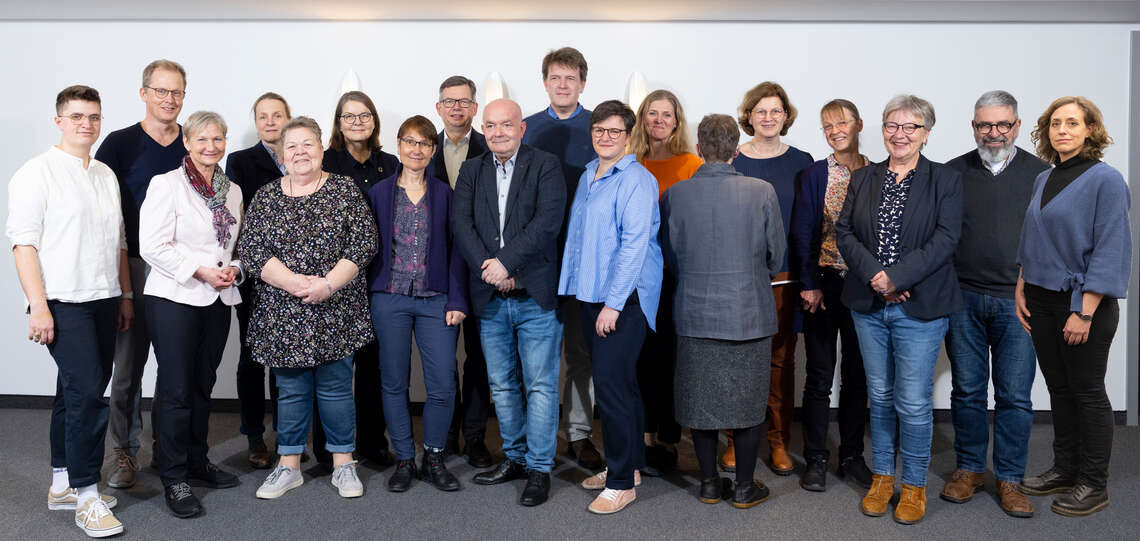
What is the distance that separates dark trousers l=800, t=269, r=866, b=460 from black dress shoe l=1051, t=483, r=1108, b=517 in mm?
786

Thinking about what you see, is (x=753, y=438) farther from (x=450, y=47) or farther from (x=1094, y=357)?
(x=450, y=47)

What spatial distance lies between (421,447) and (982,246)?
2.84 m

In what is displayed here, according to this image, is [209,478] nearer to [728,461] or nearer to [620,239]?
[620,239]

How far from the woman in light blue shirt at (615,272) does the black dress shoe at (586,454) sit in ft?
1.56

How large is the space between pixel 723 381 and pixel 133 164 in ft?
8.91

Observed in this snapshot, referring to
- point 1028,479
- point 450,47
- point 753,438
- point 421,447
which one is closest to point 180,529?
point 421,447

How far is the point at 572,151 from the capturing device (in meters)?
3.60

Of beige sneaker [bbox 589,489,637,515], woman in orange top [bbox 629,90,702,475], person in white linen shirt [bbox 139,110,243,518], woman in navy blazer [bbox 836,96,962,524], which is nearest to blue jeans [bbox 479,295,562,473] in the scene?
beige sneaker [bbox 589,489,637,515]

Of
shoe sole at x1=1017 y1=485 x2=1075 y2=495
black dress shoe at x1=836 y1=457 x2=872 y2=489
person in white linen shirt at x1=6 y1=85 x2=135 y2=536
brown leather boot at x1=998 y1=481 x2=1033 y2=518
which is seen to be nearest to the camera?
person in white linen shirt at x1=6 y1=85 x2=135 y2=536

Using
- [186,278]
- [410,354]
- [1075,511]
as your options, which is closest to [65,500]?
[186,278]

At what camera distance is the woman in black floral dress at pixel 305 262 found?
3.02m

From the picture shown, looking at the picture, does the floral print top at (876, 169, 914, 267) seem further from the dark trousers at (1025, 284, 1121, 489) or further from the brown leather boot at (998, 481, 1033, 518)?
the brown leather boot at (998, 481, 1033, 518)

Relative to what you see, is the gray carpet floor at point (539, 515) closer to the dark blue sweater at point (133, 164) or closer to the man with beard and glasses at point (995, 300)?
the man with beard and glasses at point (995, 300)

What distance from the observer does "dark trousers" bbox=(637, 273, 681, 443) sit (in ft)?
11.5
